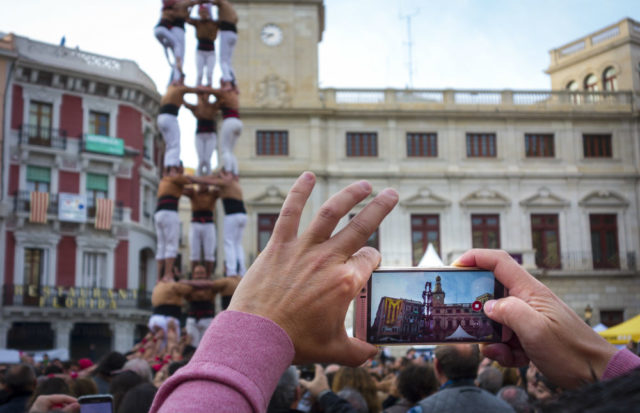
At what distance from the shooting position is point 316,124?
3091 centimetres

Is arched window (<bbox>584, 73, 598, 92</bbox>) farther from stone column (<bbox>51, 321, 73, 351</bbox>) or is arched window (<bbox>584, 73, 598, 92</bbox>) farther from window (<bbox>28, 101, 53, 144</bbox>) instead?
stone column (<bbox>51, 321, 73, 351</bbox>)

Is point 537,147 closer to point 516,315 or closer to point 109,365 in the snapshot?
point 109,365

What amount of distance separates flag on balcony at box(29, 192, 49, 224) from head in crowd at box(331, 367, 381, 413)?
27695mm

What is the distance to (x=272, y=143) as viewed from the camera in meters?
31.0

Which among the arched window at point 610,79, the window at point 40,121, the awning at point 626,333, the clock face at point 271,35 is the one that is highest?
the clock face at point 271,35

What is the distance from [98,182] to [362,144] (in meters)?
12.8

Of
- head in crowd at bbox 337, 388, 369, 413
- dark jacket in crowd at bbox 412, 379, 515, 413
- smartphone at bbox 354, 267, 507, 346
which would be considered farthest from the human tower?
smartphone at bbox 354, 267, 507, 346

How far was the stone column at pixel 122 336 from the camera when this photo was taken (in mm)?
31391

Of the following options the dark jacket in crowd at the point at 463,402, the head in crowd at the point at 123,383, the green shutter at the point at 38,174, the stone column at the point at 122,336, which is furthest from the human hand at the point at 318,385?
the green shutter at the point at 38,174

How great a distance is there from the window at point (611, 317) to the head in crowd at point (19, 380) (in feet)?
97.8

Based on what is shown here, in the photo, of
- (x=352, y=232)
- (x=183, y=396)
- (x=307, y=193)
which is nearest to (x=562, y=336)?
(x=352, y=232)

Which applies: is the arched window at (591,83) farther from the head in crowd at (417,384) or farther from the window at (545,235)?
the head in crowd at (417,384)

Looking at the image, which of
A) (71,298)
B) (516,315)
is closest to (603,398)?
(516,315)

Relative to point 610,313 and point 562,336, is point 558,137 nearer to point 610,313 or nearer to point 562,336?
point 610,313
